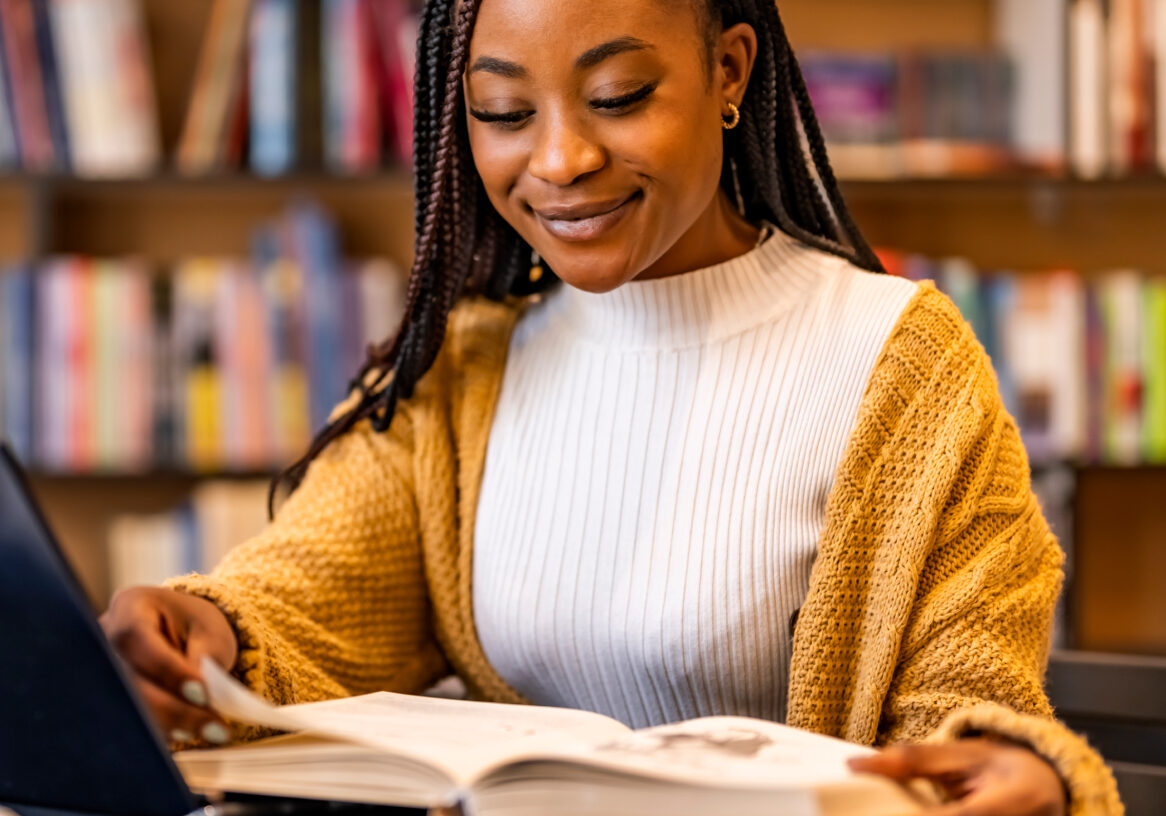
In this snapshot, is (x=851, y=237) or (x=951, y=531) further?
(x=851, y=237)

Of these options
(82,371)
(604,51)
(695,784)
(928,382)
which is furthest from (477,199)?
(82,371)

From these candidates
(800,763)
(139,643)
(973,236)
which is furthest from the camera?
(973,236)

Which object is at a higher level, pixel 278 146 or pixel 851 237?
pixel 278 146

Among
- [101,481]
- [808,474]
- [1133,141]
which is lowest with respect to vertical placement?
[101,481]

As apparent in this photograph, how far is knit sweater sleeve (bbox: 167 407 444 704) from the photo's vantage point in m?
0.87

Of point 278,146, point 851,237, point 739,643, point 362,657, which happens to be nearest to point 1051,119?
point 851,237

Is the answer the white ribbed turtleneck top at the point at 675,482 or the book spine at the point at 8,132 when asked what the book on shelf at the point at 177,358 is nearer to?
the book spine at the point at 8,132

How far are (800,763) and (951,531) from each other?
308 mm

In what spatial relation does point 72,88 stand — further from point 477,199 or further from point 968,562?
point 968,562

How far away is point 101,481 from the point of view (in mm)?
2178

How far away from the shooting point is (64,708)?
2.13ft

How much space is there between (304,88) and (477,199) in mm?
1008

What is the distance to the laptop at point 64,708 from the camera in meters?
0.61

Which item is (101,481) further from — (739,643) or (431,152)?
(739,643)
